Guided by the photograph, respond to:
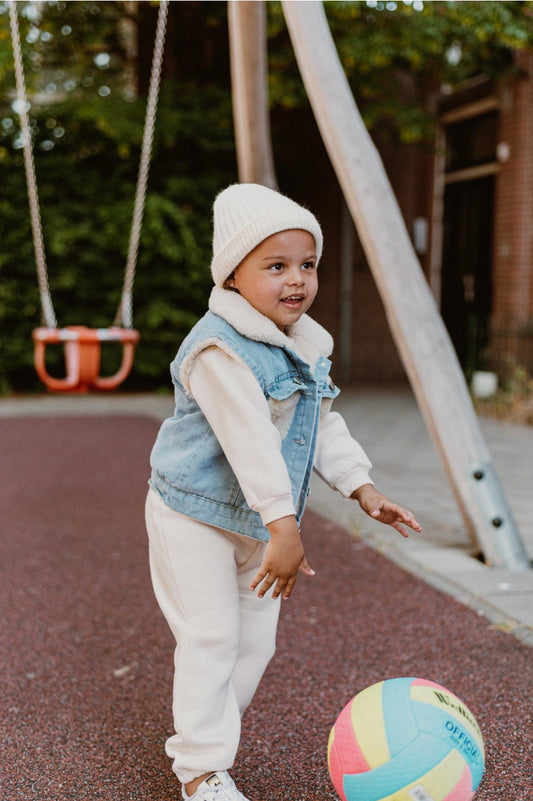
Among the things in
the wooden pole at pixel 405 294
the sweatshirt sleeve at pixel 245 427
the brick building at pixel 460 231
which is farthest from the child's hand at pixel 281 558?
the brick building at pixel 460 231

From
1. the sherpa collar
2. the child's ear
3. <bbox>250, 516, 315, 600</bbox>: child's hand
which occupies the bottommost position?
<bbox>250, 516, 315, 600</bbox>: child's hand

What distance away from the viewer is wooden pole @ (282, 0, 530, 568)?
13.9ft

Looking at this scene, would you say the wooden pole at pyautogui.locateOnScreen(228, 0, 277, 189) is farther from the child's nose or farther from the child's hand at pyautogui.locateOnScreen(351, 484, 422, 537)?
the child's hand at pyautogui.locateOnScreen(351, 484, 422, 537)

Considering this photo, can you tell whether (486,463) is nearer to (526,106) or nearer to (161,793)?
(161,793)

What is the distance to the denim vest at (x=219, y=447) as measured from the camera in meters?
2.12

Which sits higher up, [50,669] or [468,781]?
[468,781]

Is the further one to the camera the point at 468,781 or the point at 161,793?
the point at 161,793

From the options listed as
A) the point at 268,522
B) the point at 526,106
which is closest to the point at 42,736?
the point at 268,522

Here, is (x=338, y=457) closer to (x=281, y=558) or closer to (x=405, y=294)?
(x=281, y=558)

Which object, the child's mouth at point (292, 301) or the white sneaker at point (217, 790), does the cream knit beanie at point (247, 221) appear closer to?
the child's mouth at point (292, 301)

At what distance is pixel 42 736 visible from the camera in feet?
8.54

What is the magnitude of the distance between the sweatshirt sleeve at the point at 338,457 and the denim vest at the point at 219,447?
0.10 m

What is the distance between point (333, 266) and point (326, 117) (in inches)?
393

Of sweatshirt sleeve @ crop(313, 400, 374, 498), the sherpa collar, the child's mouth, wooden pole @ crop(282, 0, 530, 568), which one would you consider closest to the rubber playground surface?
wooden pole @ crop(282, 0, 530, 568)
